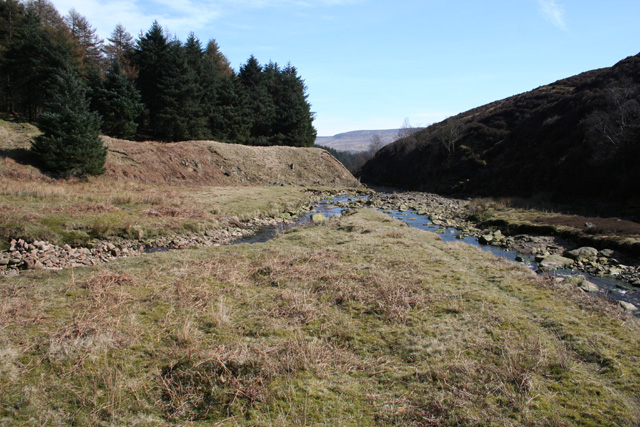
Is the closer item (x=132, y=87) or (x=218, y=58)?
(x=132, y=87)

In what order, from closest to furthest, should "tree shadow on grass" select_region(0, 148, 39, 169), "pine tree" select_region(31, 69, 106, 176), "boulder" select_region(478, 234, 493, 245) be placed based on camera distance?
"boulder" select_region(478, 234, 493, 245) < "pine tree" select_region(31, 69, 106, 176) < "tree shadow on grass" select_region(0, 148, 39, 169)

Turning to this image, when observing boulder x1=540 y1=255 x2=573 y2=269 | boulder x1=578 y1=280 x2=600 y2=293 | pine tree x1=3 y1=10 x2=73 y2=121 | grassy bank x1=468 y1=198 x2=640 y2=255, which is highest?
pine tree x1=3 y1=10 x2=73 y2=121

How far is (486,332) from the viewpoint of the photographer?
6281 mm

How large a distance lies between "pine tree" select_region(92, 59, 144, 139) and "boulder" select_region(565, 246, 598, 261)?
36.4m

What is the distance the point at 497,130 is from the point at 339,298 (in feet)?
179

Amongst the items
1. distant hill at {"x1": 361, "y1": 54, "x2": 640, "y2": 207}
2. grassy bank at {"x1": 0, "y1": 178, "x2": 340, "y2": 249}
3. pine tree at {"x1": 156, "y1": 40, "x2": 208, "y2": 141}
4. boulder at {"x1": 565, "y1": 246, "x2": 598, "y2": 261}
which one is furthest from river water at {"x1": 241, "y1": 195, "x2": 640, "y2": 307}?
pine tree at {"x1": 156, "y1": 40, "x2": 208, "y2": 141}

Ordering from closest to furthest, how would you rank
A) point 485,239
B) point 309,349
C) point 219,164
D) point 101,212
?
1. point 309,349
2. point 101,212
3. point 485,239
4. point 219,164

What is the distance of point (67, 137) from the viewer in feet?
72.9

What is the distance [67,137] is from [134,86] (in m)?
15.0

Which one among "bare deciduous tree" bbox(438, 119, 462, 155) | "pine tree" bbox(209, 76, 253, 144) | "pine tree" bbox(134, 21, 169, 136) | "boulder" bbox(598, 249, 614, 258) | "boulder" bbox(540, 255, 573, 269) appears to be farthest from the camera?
"bare deciduous tree" bbox(438, 119, 462, 155)

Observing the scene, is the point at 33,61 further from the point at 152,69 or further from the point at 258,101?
the point at 258,101

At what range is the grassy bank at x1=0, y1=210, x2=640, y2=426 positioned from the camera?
4.23m

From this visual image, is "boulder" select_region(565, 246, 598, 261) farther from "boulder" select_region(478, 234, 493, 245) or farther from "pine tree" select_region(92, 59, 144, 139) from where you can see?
"pine tree" select_region(92, 59, 144, 139)

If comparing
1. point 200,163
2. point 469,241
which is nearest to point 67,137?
point 200,163
